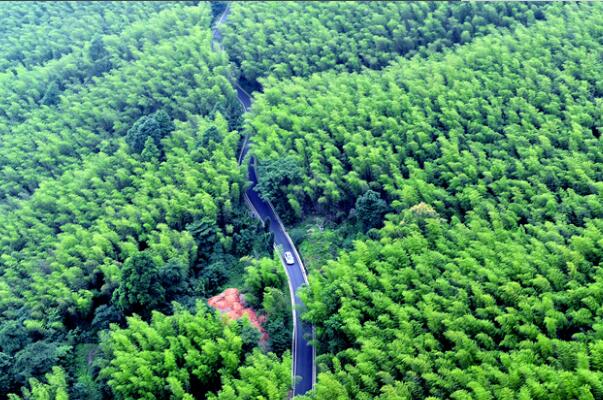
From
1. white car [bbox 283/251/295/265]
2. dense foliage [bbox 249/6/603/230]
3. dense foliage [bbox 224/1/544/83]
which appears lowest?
white car [bbox 283/251/295/265]

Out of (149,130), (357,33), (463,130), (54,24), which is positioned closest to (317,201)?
(463,130)

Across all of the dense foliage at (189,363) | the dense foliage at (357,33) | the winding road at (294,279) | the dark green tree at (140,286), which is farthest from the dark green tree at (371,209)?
the dense foliage at (357,33)

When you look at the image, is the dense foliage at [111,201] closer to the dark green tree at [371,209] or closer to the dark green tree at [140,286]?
the dark green tree at [140,286]

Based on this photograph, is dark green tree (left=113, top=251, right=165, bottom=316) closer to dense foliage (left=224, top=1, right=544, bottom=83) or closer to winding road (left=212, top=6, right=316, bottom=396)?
winding road (left=212, top=6, right=316, bottom=396)

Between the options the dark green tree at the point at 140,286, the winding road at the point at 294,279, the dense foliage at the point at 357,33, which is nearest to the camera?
the winding road at the point at 294,279

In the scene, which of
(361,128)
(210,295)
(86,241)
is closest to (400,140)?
(361,128)

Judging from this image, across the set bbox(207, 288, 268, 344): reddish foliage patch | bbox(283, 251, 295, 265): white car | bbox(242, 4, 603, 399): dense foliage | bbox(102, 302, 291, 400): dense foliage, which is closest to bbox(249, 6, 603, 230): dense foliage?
bbox(242, 4, 603, 399): dense foliage
